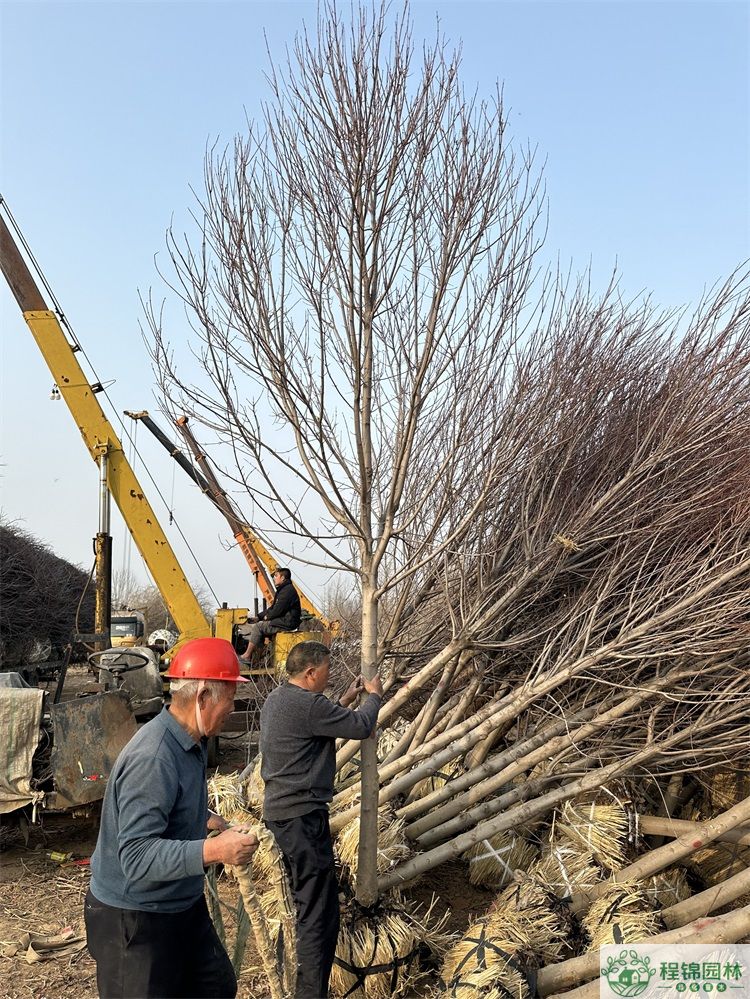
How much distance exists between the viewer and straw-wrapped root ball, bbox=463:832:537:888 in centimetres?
571

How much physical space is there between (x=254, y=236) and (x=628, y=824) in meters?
4.30

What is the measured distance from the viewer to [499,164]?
175 inches

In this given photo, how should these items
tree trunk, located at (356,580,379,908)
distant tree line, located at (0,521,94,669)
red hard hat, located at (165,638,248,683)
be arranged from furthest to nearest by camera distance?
distant tree line, located at (0,521,94,669) < tree trunk, located at (356,580,379,908) < red hard hat, located at (165,638,248,683)

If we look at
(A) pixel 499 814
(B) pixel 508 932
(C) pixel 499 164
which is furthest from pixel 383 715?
(C) pixel 499 164

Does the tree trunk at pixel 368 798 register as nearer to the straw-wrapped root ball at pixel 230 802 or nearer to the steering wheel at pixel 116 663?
the straw-wrapped root ball at pixel 230 802

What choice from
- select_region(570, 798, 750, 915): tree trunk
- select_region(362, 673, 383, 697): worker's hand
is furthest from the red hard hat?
select_region(570, 798, 750, 915): tree trunk

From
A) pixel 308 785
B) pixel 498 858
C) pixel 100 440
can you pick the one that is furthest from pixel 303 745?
pixel 100 440

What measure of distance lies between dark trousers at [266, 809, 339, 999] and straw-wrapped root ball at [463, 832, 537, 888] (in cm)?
172

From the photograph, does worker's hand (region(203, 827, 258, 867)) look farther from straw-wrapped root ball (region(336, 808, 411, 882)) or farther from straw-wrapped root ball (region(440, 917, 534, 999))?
straw-wrapped root ball (region(336, 808, 411, 882))

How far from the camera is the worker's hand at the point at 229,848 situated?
2547mm

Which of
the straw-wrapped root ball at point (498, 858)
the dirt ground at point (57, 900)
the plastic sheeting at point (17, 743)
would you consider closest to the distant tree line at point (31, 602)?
the dirt ground at point (57, 900)

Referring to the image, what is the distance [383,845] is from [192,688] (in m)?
2.79

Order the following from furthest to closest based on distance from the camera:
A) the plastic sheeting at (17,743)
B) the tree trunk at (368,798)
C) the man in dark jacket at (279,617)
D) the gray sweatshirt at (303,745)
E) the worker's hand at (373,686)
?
the man in dark jacket at (279,617), the plastic sheeting at (17,743), the tree trunk at (368,798), the worker's hand at (373,686), the gray sweatshirt at (303,745)

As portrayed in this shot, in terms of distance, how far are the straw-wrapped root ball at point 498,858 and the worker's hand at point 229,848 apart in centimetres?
351
